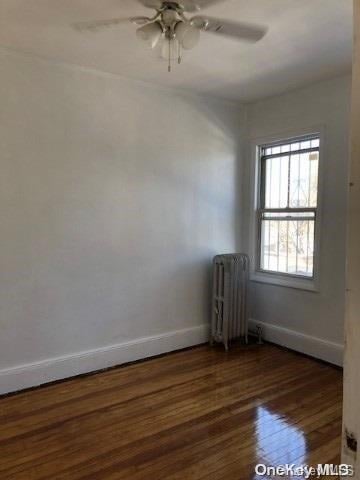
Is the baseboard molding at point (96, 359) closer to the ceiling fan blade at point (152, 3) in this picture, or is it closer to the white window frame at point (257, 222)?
the white window frame at point (257, 222)

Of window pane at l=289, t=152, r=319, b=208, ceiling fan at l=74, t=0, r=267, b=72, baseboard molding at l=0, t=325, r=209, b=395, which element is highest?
ceiling fan at l=74, t=0, r=267, b=72

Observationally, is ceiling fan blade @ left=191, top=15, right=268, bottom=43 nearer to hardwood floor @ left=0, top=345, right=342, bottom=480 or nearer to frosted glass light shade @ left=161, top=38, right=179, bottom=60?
frosted glass light shade @ left=161, top=38, right=179, bottom=60

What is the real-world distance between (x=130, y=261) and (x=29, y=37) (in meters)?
1.92

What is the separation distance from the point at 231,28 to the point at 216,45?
12.5 inches

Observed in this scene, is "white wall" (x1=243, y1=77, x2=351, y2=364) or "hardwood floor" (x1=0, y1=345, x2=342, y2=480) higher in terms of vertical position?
"white wall" (x1=243, y1=77, x2=351, y2=364)

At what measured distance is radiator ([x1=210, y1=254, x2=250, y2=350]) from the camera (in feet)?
12.5

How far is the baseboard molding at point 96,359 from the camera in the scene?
115 inches

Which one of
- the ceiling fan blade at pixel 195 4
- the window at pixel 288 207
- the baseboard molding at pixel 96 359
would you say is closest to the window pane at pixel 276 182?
the window at pixel 288 207

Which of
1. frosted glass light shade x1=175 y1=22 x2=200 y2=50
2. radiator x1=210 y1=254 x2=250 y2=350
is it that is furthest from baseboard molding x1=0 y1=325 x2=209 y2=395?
frosted glass light shade x1=175 y1=22 x2=200 y2=50

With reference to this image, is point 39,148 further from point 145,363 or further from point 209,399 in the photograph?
point 209,399

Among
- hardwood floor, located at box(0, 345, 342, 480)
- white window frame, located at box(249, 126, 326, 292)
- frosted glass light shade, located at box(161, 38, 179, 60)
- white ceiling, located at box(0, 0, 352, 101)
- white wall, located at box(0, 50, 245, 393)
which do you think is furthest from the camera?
white window frame, located at box(249, 126, 326, 292)

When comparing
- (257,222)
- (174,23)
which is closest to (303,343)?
(257,222)

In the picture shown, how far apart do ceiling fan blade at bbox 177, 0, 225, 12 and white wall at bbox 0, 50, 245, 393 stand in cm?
127

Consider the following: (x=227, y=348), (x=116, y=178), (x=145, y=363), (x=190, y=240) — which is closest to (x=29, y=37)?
(x=116, y=178)
